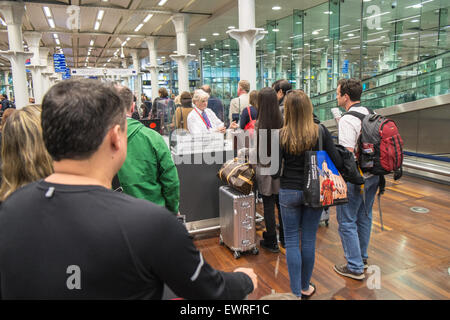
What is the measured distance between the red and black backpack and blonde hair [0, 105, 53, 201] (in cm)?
241

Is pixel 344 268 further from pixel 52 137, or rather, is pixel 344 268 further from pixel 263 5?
pixel 263 5

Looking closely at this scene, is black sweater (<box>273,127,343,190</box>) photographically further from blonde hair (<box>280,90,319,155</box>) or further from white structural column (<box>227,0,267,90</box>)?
white structural column (<box>227,0,267,90</box>)

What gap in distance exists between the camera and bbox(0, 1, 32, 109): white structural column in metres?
11.0

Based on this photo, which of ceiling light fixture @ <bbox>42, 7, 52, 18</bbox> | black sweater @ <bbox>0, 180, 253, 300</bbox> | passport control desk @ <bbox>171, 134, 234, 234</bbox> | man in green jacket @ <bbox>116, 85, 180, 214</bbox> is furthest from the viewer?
ceiling light fixture @ <bbox>42, 7, 52, 18</bbox>

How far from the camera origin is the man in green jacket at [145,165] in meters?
2.22

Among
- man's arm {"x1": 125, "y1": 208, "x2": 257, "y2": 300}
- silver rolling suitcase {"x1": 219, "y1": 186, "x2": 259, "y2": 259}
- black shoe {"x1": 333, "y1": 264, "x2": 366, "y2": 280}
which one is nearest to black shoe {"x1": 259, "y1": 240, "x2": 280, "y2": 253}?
silver rolling suitcase {"x1": 219, "y1": 186, "x2": 259, "y2": 259}

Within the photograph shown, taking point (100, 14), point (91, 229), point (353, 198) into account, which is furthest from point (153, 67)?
point (91, 229)

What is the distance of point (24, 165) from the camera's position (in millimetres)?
1345

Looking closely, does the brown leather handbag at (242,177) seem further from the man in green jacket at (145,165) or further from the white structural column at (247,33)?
the white structural column at (247,33)

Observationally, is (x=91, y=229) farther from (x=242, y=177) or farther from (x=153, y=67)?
(x=153, y=67)

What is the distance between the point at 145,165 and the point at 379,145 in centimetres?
195

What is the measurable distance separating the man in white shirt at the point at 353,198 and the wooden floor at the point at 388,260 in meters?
0.20

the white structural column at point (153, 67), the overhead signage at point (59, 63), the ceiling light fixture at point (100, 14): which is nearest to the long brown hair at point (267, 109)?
the ceiling light fixture at point (100, 14)

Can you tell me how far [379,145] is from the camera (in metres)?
2.81
